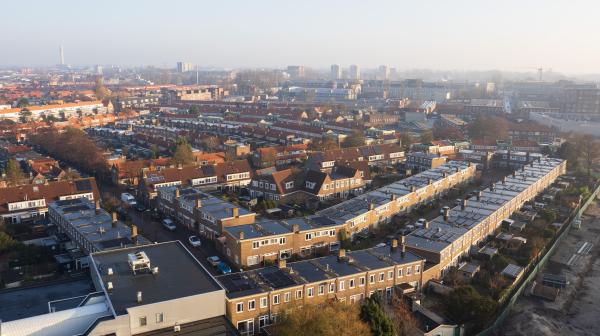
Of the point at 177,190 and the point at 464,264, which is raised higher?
the point at 177,190

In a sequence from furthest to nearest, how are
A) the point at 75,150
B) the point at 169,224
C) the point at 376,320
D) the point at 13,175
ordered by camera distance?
the point at 75,150
the point at 13,175
the point at 169,224
the point at 376,320

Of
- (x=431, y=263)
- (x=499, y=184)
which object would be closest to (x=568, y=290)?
(x=431, y=263)

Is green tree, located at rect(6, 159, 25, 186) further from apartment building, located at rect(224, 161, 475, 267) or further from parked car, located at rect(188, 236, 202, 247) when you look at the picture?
apartment building, located at rect(224, 161, 475, 267)

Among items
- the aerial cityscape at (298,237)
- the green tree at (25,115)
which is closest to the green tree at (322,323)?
the aerial cityscape at (298,237)

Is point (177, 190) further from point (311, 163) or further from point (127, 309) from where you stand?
point (127, 309)

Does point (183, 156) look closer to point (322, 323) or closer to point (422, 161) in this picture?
point (422, 161)

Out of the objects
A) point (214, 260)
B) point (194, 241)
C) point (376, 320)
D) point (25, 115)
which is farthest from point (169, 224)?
point (25, 115)

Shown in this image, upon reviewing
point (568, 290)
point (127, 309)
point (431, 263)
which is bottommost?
point (568, 290)
